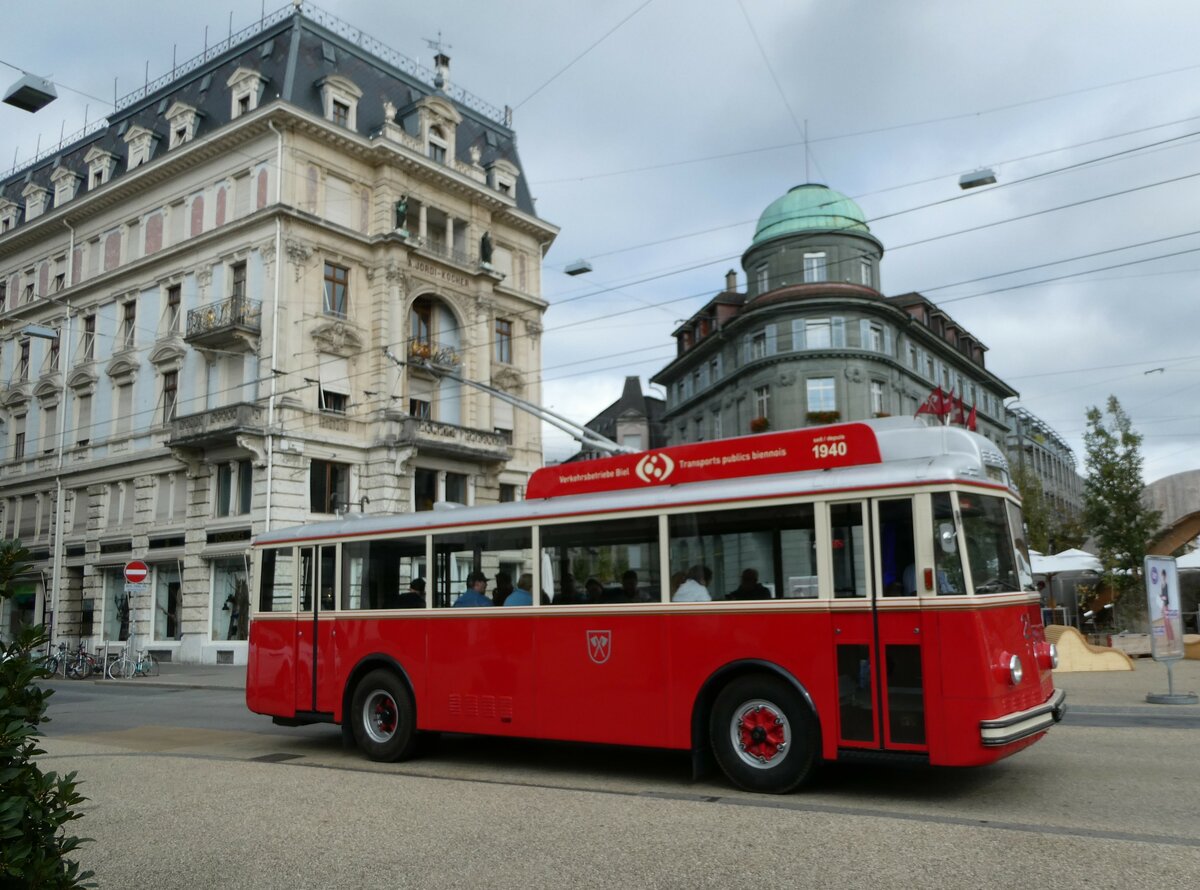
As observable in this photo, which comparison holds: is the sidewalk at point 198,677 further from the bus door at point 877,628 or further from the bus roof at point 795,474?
the bus door at point 877,628

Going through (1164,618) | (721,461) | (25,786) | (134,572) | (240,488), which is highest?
(240,488)

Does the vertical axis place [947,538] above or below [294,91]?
below

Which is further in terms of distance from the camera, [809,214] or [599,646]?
[809,214]

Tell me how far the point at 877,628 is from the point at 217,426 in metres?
29.3

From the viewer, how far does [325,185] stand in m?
35.3

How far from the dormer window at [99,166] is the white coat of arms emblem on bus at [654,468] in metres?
38.6

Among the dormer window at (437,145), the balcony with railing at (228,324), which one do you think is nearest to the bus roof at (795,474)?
the balcony with railing at (228,324)

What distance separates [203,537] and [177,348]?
7185 mm

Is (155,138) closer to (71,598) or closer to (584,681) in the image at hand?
(71,598)

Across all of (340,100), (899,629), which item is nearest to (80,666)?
Result: (340,100)

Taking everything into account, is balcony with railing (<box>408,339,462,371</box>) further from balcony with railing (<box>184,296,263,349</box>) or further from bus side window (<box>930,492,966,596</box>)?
bus side window (<box>930,492,966,596</box>)

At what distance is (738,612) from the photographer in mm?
8461

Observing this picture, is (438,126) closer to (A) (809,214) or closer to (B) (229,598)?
(A) (809,214)

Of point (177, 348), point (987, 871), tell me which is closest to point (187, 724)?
point (987, 871)
